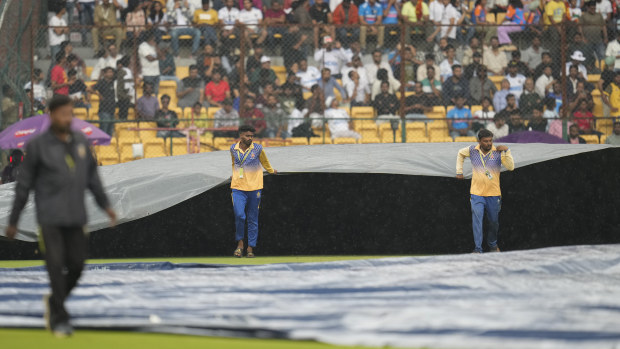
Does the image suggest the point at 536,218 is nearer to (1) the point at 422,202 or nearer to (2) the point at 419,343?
(1) the point at 422,202

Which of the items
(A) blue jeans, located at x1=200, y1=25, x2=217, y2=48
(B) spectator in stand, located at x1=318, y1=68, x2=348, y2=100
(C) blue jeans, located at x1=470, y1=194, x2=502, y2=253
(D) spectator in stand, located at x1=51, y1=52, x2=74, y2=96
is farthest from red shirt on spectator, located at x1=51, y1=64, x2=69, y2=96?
(C) blue jeans, located at x1=470, y1=194, x2=502, y2=253

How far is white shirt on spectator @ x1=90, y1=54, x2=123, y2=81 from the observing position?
1944 centimetres

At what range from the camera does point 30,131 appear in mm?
17156

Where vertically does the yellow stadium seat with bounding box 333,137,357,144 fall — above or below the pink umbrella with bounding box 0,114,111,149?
below

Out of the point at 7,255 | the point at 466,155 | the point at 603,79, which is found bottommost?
the point at 7,255

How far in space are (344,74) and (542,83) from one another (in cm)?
396

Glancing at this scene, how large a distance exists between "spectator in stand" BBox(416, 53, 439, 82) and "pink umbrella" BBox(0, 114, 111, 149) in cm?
644

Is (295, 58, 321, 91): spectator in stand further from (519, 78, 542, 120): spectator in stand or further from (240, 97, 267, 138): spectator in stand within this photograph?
(519, 78, 542, 120): spectator in stand

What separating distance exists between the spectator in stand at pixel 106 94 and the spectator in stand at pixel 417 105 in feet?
18.7

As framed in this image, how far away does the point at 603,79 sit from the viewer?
64.2 ft

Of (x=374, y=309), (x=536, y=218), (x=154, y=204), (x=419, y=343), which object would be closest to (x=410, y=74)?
(x=536, y=218)

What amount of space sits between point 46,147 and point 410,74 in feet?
43.9

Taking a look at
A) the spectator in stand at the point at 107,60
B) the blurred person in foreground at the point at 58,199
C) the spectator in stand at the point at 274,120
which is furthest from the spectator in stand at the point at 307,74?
the blurred person in foreground at the point at 58,199

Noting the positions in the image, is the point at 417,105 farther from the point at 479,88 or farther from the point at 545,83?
the point at 545,83
